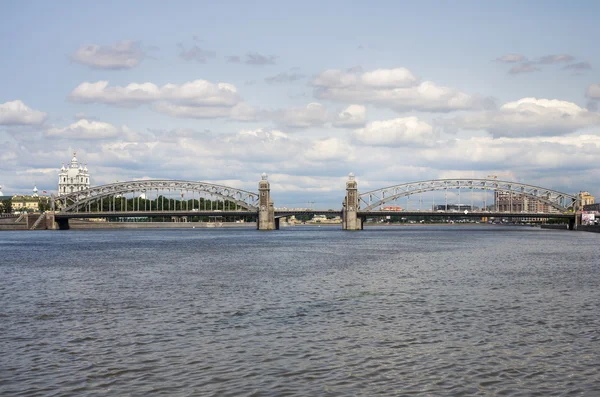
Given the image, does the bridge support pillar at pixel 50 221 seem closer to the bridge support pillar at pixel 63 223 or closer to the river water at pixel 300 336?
the bridge support pillar at pixel 63 223

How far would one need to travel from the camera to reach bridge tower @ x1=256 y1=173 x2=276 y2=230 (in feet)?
569

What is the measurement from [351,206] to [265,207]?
21.1m

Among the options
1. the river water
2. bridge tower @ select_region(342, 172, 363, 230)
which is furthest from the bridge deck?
the river water

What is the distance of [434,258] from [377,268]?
41.9ft

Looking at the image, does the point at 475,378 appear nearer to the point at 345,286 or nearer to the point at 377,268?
the point at 345,286

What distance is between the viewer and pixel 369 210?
177 metres

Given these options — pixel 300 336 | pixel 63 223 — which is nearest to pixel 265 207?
pixel 63 223

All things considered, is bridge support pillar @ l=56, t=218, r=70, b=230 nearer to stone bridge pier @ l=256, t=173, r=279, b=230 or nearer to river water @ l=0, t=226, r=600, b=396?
stone bridge pier @ l=256, t=173, r=279, b=230

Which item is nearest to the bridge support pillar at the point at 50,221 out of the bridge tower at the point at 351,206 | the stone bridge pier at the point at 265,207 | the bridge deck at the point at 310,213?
the bridge deck at the point at 310,213

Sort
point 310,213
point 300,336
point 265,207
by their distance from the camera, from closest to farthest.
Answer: point 300,336 → point 310,213 → point 265,207

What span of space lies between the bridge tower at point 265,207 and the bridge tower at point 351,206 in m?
18.1

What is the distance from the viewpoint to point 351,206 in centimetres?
17212

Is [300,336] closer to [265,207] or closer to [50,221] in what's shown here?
[265,207]

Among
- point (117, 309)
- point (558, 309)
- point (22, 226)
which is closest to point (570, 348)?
point (558, 309)
